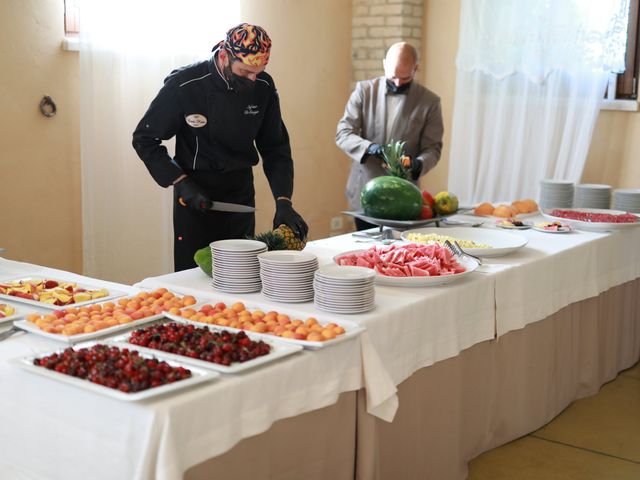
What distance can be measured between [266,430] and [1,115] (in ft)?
9.48

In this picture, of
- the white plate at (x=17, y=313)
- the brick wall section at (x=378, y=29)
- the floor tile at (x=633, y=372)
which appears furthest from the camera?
the brick wall section at (x=378, y=29)

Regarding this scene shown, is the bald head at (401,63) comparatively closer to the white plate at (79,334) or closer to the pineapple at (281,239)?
the pineapple at (281,239)

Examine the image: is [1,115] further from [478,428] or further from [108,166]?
[478,428]

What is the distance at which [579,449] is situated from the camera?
10.1 ft

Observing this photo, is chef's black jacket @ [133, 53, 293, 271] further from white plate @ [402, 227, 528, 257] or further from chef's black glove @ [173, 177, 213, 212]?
white plate @ [402, 227, 528, 257]

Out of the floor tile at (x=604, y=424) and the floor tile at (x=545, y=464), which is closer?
the floor tile at (x=545, y=464)

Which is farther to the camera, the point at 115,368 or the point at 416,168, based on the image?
the point at 416,168

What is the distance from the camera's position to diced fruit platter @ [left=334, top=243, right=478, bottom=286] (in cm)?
237

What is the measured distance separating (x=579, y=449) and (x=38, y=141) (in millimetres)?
2970

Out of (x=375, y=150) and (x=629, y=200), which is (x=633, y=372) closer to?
(x=629, y=200)

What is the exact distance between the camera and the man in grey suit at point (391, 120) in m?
4.24

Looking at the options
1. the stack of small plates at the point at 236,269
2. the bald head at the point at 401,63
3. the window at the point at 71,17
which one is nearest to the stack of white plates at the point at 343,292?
the stack of small plates at the point at 236,269

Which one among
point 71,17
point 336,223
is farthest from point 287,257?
point 336,223

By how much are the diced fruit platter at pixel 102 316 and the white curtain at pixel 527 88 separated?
3.80 m
